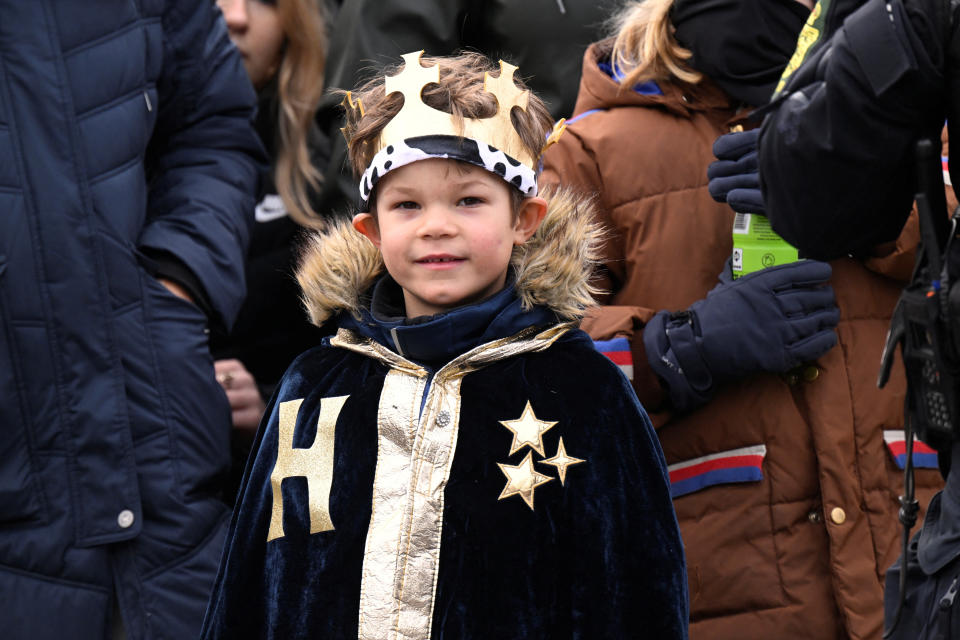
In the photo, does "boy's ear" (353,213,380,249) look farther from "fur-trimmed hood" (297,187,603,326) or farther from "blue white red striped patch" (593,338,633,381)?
"blue white red striped patch" (593,338,633,381)

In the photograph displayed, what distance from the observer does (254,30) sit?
429 centimetres

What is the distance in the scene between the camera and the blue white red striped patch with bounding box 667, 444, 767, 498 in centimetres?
303

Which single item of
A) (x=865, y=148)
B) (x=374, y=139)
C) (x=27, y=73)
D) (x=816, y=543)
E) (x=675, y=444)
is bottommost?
(x=816, y=543)

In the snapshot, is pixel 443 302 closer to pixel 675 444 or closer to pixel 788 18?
pixel 675 444

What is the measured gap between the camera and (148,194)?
11.9 ft

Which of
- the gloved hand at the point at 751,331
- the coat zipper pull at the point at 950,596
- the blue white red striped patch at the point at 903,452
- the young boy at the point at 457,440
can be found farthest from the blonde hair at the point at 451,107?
the coat zipper pull at the point at 950,596

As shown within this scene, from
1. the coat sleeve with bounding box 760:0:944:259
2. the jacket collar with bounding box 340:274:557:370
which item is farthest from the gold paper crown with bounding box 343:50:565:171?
the coat sleeve with bounding box 760:0:944:259

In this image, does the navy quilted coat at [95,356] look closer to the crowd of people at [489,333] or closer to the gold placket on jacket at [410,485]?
the crowd of people at [489,333]

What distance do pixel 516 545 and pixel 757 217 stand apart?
101 centimetres

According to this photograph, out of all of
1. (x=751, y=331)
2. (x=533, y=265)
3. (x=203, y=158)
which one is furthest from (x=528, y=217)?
(x=203, y=158)

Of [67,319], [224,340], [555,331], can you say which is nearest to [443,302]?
[555,331]

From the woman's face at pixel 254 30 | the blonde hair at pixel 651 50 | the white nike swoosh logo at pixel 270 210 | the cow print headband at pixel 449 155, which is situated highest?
the woman's face at pixel 254 30

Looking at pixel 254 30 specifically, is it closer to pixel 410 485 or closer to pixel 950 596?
pixel 410 485

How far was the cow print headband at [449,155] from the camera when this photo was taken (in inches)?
102
